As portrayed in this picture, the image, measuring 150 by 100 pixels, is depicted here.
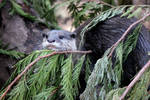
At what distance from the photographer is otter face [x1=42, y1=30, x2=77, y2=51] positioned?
246 centimetres

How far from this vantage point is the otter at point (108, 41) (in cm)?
204

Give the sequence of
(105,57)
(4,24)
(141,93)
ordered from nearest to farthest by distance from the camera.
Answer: (141,93) < (105,57) < (4,24)

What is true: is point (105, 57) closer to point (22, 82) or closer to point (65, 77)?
point (65, 77)

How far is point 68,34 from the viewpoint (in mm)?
2703

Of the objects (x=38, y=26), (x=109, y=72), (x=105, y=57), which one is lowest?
(x=109, y=72)

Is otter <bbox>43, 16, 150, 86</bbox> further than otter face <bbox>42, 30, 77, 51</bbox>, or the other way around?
otter face <bbox>42, 30, 77, 51</bbox>

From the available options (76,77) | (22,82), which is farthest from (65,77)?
(22,82)

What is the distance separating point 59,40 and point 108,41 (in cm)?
52

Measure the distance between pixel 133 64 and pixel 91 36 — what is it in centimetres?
57

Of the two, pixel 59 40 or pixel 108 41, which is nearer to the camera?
pixel 108 41

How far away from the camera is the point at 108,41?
2342mm

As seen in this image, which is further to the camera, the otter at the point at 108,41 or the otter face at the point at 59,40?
the otter face at the point at 59,40

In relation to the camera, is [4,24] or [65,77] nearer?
[65,77]

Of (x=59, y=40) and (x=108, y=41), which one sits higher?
(x=59, y=40)
